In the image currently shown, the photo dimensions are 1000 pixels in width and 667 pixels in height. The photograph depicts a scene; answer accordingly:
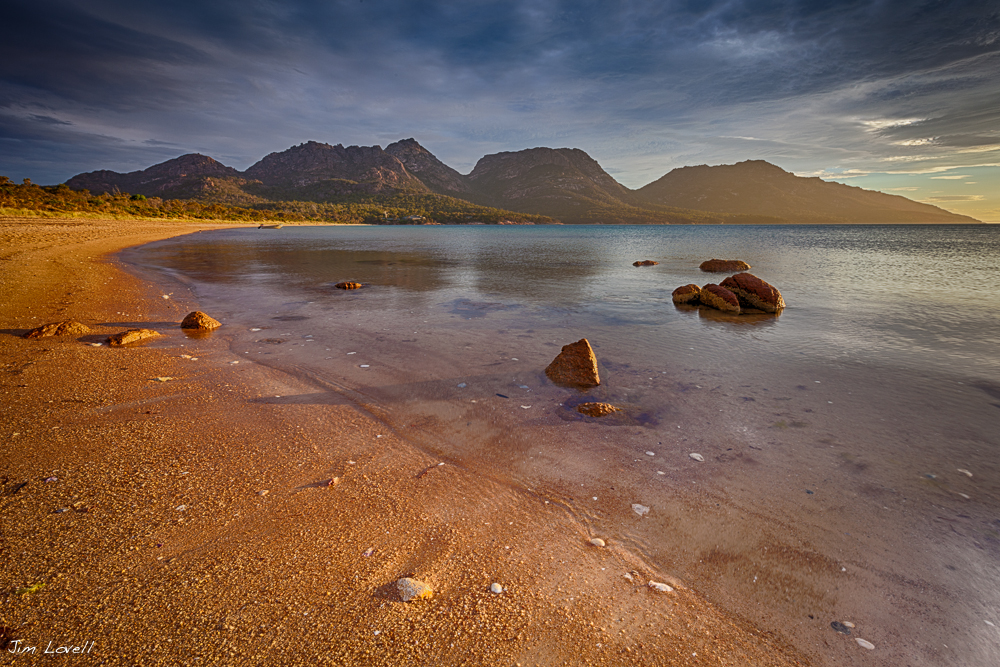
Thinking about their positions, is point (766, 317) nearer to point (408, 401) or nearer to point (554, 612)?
point (408, 401)

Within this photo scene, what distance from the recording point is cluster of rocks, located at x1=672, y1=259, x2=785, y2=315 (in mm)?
15938

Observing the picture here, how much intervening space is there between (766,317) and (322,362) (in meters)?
15.6

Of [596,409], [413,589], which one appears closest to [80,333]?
[413,589]

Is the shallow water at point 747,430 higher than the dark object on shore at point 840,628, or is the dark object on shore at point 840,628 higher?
the shallow water at point 747,430

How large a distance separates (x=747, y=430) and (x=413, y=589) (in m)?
5.83

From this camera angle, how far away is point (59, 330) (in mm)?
9750

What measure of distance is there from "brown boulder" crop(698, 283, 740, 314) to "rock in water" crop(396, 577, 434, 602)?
1618 centimetres

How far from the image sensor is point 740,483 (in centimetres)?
514

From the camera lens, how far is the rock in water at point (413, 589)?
317cm

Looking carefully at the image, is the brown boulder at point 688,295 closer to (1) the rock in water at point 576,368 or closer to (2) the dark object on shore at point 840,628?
(1) the rock in water at point 576,368

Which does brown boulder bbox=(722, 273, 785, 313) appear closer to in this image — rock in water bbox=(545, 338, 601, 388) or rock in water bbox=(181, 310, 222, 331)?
rock in water bbox=(545, 338, 601, 388)

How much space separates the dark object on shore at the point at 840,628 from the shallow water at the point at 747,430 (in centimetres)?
9

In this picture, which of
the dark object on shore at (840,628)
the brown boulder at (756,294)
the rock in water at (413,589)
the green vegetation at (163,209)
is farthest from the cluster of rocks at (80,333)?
the green vegetation at (163,209)

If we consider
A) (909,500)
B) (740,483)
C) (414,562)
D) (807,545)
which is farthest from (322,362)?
(909,500)
